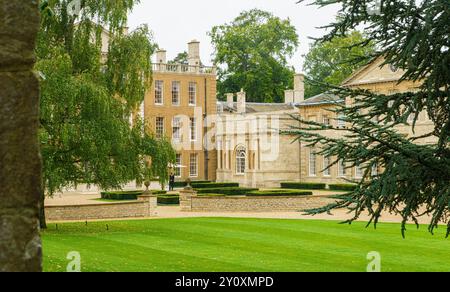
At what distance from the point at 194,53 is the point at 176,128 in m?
6.73

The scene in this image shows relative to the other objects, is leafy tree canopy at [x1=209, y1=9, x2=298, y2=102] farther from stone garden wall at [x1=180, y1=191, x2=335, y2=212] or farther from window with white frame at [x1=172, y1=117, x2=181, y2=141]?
stone garden wall at [x1=180, y1=191, x2=335, y2=212]

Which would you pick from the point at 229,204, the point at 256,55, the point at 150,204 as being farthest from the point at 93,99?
the point at 256,55

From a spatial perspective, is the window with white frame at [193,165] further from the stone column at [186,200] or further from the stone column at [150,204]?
the stone column at [150,204]

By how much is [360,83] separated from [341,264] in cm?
3125

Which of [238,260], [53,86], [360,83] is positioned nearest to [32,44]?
[238,260]

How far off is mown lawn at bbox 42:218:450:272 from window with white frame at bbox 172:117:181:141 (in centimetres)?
3130

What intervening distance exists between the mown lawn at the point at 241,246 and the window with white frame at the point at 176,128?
31.3 m

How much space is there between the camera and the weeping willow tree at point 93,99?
19406 mm

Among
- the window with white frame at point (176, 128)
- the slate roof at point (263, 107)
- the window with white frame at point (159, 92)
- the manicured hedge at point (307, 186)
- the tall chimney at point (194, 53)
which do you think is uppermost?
the tall chimney at point (194, 53)

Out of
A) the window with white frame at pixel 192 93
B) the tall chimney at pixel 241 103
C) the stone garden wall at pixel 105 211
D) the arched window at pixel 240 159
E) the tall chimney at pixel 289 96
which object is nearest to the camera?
the stone garden wall at pixel 105 211

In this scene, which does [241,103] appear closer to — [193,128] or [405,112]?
[193,128]

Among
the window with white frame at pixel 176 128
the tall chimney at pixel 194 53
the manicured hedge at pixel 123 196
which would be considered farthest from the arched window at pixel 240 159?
the manicured hedge at pixel 123 196

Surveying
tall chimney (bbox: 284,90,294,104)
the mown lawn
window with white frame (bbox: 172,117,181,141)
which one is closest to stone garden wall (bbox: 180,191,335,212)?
the mown lawn

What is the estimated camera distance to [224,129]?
56.6 m
